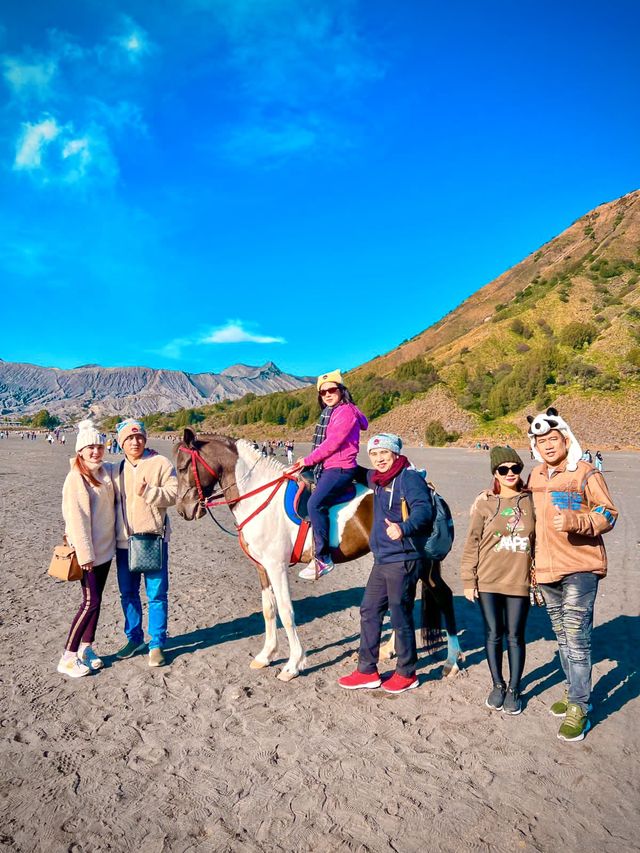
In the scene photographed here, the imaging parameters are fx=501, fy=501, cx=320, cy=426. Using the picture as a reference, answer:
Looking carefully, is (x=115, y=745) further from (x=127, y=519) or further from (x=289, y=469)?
(x=289, y=469)

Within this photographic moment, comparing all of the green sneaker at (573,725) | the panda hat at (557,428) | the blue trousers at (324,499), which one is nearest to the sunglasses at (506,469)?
the panda hat at (557,428)

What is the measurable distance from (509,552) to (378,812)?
2.13m

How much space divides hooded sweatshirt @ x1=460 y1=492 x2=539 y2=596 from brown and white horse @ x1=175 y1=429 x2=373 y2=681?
136cm

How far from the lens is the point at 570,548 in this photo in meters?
3.99

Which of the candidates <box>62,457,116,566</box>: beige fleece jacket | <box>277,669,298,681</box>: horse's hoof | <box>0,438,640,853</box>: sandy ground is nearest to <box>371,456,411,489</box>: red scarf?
<box>0,438,640,853</box>: sandy ground

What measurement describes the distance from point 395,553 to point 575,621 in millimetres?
1537

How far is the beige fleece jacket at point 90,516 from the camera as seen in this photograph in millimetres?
4910

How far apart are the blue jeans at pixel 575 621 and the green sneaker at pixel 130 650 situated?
4.40 metres

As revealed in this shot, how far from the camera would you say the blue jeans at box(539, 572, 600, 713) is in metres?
3.96

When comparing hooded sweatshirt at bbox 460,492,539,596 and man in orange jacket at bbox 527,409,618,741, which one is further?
hooded sweatshirt at bbox 460,492,539,596

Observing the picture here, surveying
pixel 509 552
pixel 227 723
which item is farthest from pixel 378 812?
Result: pixel 509 552

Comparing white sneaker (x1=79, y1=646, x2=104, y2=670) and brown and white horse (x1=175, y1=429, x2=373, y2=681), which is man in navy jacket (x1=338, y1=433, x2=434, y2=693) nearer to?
brown and white horse (x1=175, y1=429, x2=373, y2=681)

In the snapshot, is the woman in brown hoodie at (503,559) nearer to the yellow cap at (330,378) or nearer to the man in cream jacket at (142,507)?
the yellow cap at (330,378)

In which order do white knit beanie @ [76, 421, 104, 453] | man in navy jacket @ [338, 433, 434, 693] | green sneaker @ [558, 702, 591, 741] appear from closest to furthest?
green sneaker @ [558, 702, 591, 741] < man in navy jacket @ [338, 433, 434, 693] < white knit beanie @ [76, 421, 104, 453]
